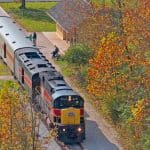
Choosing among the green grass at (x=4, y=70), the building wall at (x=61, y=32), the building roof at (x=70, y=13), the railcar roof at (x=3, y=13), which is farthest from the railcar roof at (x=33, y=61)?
the railcar roof at (x=3, y=13)

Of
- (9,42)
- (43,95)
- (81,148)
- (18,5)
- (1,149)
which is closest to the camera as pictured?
(1,149)

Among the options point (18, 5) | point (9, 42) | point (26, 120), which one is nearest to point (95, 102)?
point (9, 42)

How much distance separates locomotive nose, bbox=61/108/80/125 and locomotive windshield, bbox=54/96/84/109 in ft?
0.83

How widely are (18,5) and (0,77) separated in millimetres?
25999

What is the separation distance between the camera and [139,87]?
Result: 142ft

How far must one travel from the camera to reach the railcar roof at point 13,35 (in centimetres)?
5122

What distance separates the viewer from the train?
132 ft

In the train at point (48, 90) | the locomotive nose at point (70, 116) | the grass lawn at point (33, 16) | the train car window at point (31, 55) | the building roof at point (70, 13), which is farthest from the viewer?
the grass lawn at point (33, 16)

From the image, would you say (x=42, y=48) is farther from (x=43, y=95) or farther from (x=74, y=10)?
(x=43, y=95)

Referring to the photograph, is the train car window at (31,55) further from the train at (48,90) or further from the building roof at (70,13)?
the building roof at (70,13)

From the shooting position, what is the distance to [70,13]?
202 feet

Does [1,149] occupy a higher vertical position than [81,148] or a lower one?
higher

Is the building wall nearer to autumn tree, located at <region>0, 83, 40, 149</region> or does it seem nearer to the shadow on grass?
the shadow on grass

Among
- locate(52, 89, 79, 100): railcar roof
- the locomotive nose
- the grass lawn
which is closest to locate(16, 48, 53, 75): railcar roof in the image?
locate(52, 89, 79, 100): railcar roof
